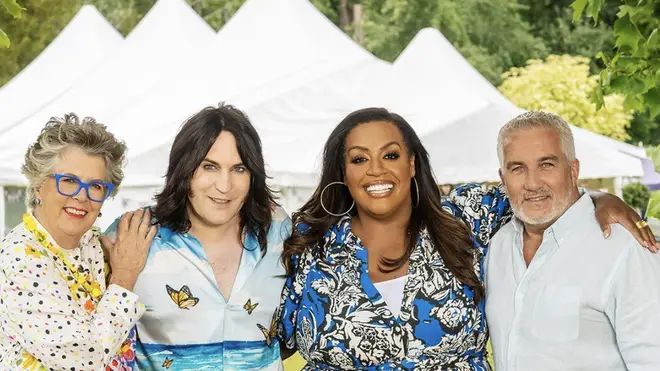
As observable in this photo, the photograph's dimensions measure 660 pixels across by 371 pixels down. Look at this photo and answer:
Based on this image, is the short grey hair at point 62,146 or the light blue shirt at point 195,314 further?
the light blue shirt at point 195,314

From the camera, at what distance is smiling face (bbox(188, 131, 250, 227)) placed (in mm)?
3908

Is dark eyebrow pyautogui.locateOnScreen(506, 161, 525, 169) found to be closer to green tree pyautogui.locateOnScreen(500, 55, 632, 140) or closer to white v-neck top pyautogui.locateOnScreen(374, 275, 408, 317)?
white v-neck top pyautogui.locateOnScreen(374, 275, 408, 317)

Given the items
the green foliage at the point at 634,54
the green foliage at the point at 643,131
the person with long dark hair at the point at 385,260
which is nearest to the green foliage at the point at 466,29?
the green foliage at the point at 643,131

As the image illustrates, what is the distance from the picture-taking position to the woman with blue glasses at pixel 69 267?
334 cm

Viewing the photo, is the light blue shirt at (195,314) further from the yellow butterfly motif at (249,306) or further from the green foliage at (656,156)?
the green foliage at (656,156)

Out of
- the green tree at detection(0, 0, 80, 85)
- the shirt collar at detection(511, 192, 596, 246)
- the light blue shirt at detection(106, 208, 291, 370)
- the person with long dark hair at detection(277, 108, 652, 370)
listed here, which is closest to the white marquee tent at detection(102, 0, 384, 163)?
the person with long dark hair at detection(277, 108, 652, 370)

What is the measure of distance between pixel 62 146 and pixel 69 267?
1.53ft

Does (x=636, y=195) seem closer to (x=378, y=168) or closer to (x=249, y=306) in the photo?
(x=378, y=168)

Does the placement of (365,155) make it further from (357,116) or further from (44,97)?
(44,97)

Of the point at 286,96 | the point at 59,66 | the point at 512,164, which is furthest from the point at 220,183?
the point at 59,66

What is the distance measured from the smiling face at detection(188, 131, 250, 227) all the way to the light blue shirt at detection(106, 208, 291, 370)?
179 millimetres

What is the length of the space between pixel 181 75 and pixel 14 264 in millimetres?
14086

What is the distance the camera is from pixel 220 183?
153 inches

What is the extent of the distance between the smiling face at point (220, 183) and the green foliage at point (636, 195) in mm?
26879
